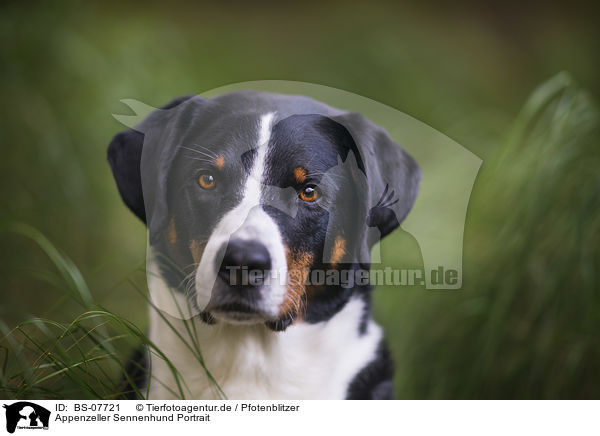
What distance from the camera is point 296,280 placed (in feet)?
3.60

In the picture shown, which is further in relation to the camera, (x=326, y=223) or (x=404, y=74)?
(x=404, y=74)

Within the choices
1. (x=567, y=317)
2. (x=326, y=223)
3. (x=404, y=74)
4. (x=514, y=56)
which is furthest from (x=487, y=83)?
(x=326, y=223)

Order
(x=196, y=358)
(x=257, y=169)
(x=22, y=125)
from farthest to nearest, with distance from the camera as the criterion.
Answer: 1. (x=22, y=125)
2. (x=196, y=358)
3. (x=257, y=169)

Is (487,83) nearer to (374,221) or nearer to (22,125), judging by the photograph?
(374,221)

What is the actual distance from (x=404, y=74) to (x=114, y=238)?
92 cm

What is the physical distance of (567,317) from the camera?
60.3 inches

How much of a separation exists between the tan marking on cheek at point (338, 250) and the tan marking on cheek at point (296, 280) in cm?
6

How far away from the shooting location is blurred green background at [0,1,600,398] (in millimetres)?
1521

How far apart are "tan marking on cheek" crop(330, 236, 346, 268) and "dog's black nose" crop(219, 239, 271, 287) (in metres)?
0.17
